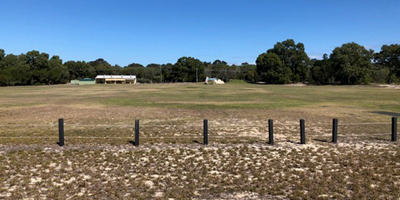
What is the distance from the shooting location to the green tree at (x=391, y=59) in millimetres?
91938

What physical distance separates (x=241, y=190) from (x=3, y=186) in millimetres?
5646

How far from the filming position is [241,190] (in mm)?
6770

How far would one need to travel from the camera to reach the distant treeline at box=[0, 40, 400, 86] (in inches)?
3482

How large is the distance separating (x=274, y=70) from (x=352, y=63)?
26273 mm

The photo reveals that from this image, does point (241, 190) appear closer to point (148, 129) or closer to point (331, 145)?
point (331, 145)

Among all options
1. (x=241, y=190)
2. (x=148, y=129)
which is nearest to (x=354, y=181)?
(x=241, y=190)

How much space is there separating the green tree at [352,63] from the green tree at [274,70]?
56.0 feet

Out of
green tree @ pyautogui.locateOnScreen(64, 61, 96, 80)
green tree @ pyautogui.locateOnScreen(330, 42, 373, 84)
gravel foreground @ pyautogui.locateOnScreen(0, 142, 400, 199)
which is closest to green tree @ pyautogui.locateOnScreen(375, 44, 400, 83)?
green tree @ pyautogui.locateOnScreen(330, 42, 373, 84)

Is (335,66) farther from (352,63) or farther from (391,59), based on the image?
(391,59)

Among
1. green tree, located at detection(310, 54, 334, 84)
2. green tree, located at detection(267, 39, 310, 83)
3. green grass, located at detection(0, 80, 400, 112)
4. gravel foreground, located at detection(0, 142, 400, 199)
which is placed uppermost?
green tree, located at detection(267, 39, 310, 83)

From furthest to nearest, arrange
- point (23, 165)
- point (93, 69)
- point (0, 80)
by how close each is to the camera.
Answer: point (93, 69), point (0, 80), point (23, 165)

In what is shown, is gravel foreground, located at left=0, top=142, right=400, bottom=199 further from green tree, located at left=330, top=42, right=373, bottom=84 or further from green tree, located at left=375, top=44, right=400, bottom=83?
green tree, located at left=375, top=44, right=400, bottom=83

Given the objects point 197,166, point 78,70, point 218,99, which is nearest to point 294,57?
point 218,99

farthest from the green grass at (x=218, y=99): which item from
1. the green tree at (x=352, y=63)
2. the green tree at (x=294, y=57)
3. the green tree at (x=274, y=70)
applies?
the green tree at (x=294, y=57)
